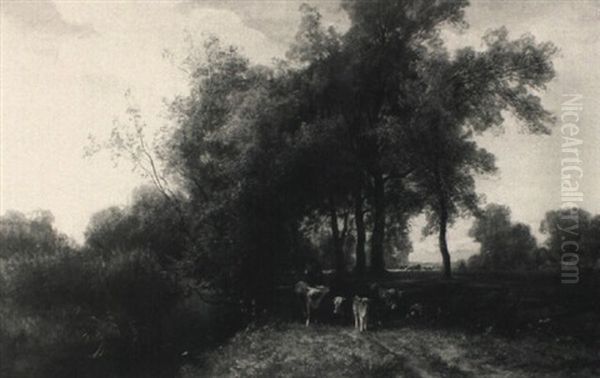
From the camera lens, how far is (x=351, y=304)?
14.6m

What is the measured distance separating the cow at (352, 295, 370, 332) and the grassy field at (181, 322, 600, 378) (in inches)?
9.9

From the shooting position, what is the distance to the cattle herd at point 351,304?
13.4 metres

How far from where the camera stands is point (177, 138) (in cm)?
1958

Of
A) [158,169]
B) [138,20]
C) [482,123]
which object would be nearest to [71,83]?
[138,20]

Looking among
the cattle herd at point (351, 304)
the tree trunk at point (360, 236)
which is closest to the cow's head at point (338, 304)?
the cattle herd at point (351, 304)

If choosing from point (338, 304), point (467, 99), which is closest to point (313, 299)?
point (338, 304)

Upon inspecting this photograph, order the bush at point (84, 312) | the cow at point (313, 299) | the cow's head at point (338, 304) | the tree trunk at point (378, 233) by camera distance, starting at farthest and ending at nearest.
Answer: the tree trunk at point (378, 233), the cow at point (313, 299), the cow's head at point (338, 304), the bush at point (84, 312)

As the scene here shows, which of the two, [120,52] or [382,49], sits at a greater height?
[382,49]

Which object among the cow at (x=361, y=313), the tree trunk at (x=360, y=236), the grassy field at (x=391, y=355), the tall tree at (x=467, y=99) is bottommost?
the grassy field at (x=391, y=355)

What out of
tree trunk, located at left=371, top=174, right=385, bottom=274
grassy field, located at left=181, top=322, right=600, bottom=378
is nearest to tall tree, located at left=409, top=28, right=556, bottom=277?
tree trunk, located at left=371, top=174, right=385, bottom=274

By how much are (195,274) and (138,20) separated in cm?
772

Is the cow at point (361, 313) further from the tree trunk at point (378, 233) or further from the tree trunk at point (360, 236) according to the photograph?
the tree trunk at point (360, 236)

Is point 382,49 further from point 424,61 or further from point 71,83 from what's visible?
point 71,83

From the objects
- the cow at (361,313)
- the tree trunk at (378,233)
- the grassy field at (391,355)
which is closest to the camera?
the grassy field at (391,355)
